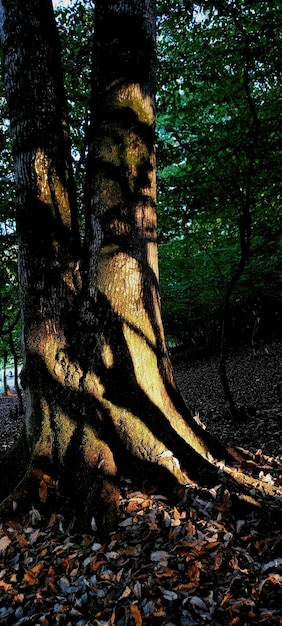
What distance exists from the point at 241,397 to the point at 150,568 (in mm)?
6824

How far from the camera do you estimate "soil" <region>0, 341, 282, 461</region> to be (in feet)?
18.7

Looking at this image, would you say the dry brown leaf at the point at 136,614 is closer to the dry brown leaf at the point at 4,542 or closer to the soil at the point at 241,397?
the dry brown leaf at the point at 4,542

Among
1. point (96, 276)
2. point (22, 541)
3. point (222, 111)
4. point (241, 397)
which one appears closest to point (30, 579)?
point (22, 541)

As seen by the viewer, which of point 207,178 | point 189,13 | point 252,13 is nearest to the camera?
point 252,13

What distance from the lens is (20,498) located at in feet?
9.18

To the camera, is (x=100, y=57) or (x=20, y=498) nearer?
(x=20, y=498)

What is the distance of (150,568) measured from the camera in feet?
7.23

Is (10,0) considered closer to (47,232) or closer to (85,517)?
(47,232)

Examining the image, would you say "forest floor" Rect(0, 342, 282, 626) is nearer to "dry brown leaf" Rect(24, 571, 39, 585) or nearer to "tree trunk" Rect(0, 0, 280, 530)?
"dry brown leaf" Rect(24, 571, 39, 585)

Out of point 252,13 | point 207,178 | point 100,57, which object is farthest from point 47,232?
point 252,13

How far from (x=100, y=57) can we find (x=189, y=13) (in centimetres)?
351

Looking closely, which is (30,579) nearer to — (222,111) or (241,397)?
(222,111)

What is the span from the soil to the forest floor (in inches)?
82.1

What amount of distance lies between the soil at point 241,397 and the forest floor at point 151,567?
2085mm
